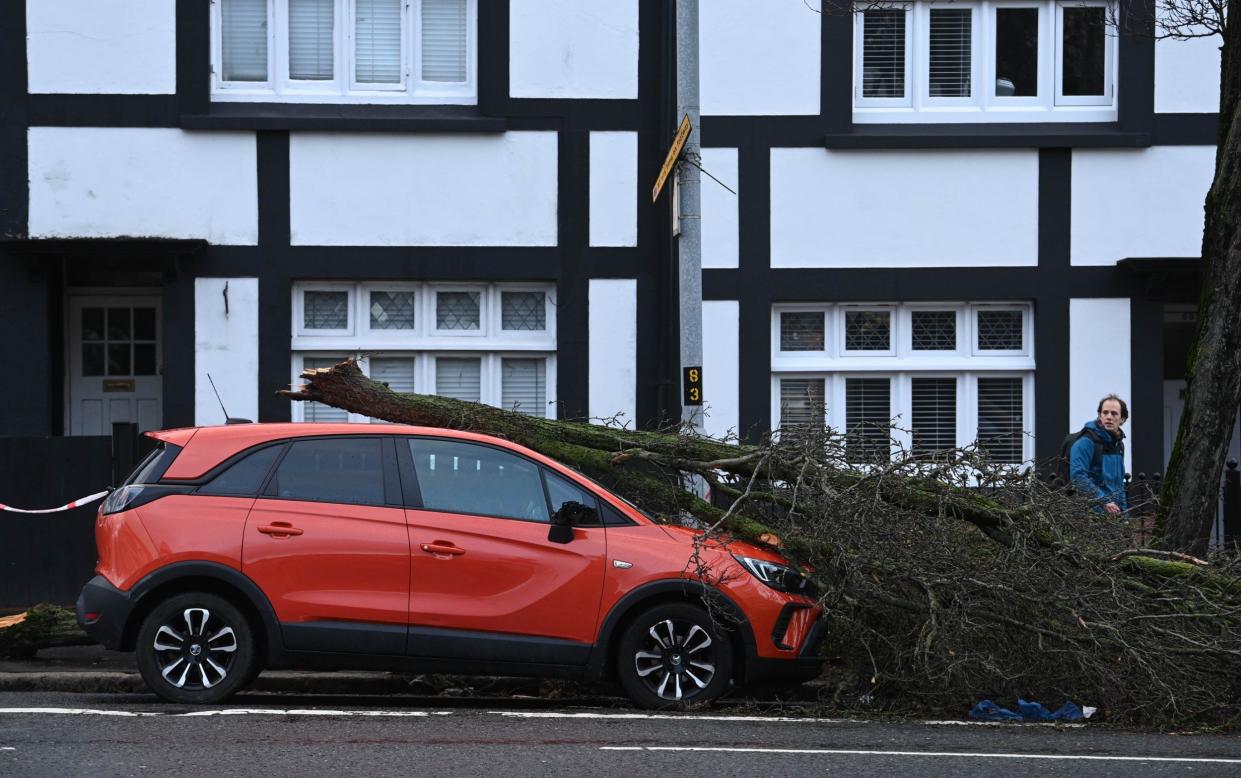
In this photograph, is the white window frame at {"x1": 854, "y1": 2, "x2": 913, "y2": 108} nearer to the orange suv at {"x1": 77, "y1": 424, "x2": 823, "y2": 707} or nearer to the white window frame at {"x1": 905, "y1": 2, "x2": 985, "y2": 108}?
the white window frame at {"x1": 905, "y1": 2, "x2": 985, "y2": 108}

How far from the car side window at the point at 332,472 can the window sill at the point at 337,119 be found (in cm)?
544

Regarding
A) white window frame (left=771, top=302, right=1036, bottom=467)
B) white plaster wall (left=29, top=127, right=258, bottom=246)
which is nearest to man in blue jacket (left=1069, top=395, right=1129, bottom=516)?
white window frame (left=771, top=302, right=1036, bottom=467)

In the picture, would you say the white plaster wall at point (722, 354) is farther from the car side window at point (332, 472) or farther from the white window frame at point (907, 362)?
the car side window at point (332, 472)

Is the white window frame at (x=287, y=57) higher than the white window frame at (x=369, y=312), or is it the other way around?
the white window frame at (x=287, y=57)

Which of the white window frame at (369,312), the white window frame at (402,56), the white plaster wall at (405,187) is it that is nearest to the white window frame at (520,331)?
the white plaster wall at (405,187)

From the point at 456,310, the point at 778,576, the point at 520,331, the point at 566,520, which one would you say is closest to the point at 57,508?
the point at 456,310

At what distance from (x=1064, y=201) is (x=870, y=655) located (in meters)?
6.79

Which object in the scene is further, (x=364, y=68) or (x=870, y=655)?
(x=364, y=68)

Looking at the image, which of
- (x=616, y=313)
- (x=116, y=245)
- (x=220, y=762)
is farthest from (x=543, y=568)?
(x=116, y=245)

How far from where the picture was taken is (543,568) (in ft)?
28.0

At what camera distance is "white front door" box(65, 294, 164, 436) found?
14.8 m

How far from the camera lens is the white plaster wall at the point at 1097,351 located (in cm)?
1391

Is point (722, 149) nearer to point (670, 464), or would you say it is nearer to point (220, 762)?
point (670, 464)

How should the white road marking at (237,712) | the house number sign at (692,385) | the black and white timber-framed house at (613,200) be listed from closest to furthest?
the white road marking at (237,712) < the house number sign at (692,385) < the black and white timber-framed house at (613,200)
